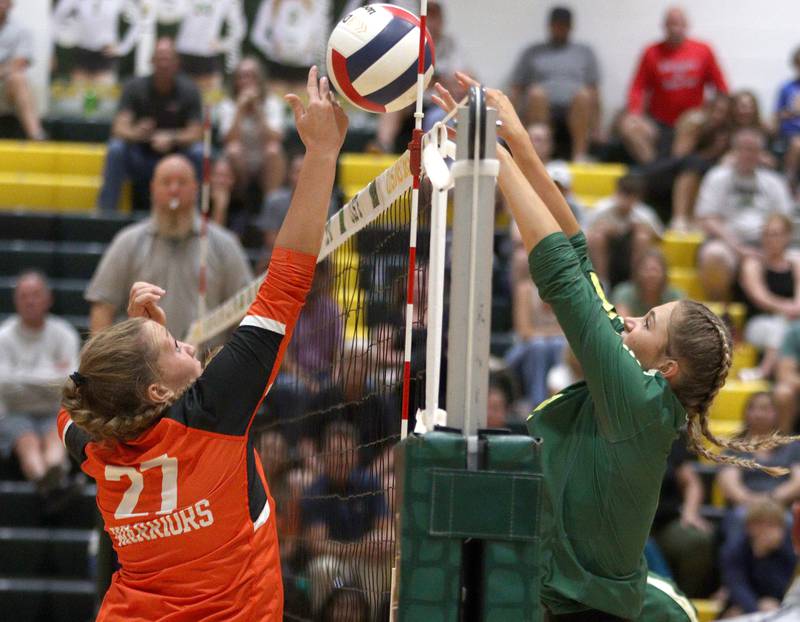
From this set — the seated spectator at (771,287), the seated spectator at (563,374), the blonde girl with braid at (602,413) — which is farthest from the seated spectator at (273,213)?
the blonde girl with braid at (602,413)

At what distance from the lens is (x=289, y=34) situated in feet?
44.8

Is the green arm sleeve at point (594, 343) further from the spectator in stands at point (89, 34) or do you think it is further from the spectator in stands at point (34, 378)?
the spectator in stands at point (89, 34)

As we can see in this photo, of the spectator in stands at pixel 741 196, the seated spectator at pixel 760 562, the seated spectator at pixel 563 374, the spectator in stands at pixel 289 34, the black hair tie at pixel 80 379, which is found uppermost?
the spectator in stands at pixel 289 34

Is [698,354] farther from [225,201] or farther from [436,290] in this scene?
[225,201]

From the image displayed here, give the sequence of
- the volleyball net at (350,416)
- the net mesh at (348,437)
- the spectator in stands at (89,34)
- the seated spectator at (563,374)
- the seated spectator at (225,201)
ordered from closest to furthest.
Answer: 1. the volleyball net at (350,416)
2. the net mesh at (348,437)
3. the seated spectator at (563,374)
4. the seated spectator at (225,201)
5. the spectator in stands at (89,34)

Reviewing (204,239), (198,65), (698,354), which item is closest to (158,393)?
(698,354)

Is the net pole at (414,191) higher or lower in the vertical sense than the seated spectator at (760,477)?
higher

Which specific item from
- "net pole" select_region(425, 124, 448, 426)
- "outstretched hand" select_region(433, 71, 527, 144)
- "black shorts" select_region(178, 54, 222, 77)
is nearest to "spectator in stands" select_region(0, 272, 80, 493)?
"black shorts" select_region(178, 54, 222, 77)

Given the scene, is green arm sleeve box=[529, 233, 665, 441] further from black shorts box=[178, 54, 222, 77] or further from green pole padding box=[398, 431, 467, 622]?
black shorts box=[178, 54, 222, 77]

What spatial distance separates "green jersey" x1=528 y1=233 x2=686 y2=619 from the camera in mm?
3232

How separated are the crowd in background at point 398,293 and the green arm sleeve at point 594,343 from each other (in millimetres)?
922

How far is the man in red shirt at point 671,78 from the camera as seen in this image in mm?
13328

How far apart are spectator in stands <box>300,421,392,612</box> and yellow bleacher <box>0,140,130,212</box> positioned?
23.2 feet

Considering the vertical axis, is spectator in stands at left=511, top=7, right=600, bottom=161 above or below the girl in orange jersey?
above
